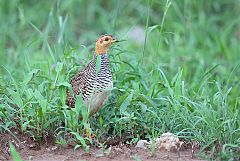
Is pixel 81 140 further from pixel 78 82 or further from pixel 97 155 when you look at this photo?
pixel 78 82

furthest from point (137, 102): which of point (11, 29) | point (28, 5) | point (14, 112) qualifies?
point (28, 5)

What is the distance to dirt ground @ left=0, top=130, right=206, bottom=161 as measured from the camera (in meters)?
4.74

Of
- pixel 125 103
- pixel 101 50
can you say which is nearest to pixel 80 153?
pixel 125 103

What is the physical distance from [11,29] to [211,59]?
2.51 m

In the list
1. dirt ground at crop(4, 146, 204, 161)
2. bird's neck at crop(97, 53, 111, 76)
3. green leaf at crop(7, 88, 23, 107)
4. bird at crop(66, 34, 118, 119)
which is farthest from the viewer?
bird's neck at crop(97, 53, 111, 76)

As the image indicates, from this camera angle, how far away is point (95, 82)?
523 centimetres

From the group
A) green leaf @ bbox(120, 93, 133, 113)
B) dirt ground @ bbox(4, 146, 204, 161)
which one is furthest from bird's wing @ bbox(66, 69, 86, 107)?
dirt ground @ bbox(4, 146, 204, 161)

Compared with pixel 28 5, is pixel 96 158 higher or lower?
lower

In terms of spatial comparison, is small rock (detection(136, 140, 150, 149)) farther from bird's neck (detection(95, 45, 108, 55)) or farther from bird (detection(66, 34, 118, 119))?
bird's neck (detection(95, 45, 108, 55))

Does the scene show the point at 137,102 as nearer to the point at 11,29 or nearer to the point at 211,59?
the point at 211,59

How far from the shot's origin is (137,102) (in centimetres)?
539

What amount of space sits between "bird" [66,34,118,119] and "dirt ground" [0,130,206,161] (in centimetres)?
37

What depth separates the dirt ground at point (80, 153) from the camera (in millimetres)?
4738

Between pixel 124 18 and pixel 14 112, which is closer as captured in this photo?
pixel 14 112
